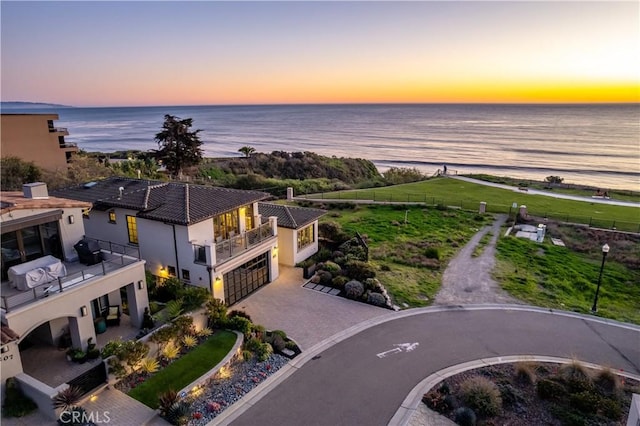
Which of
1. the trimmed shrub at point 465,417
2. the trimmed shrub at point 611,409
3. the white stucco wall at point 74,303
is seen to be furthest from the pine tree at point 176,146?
the trimmed shrub at point 611,409

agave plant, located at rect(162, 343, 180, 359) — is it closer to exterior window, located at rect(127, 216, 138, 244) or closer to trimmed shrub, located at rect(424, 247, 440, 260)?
exterior window, located at rect(127, 216, 138, 244)

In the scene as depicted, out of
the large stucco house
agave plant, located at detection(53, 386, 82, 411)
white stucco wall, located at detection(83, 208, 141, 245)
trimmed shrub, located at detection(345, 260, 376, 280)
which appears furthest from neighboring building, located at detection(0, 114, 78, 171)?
agave plant, located at detection(53, 386, 82, 411)

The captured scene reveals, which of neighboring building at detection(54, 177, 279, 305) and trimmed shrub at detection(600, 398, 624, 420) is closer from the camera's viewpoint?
trimmed shrub at detection(600, 398, 624, 420)

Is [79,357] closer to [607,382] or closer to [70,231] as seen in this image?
[70,231]

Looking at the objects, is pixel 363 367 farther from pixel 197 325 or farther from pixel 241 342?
pixel 197 325

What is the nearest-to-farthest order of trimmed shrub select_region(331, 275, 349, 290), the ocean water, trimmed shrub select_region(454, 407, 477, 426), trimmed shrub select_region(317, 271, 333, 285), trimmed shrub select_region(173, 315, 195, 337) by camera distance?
trimmed shrub select_region(454, 407, 477, 426) < trimmed shrub select_region(173, 315, 195, 337) < trimmed shrub select_region(331, 275, 349, 290) < trimmed shrub select_region(317, 271, 333, 285) < the ocean water

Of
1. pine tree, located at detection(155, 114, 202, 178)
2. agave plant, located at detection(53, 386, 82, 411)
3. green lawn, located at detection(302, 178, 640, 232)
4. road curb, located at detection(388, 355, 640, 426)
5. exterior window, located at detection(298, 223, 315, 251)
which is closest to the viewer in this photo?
agave plant, located at detection(53, 386, 82, 411)
